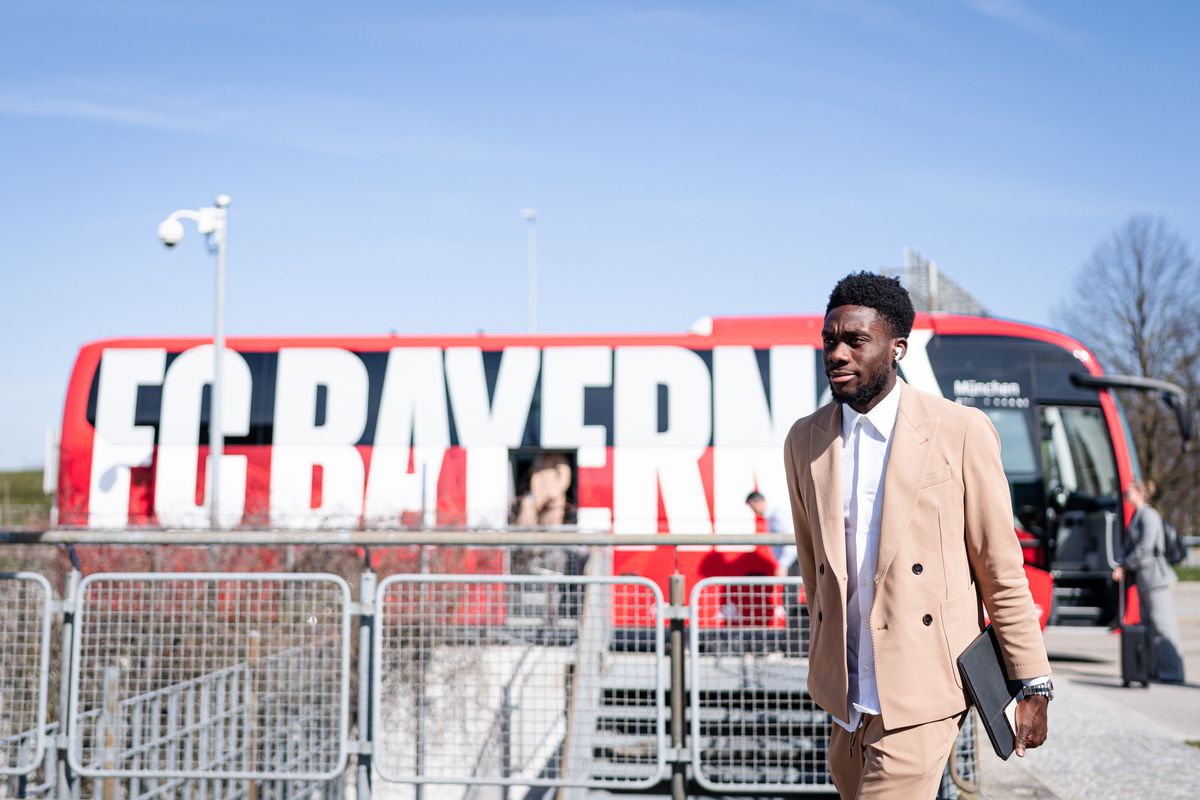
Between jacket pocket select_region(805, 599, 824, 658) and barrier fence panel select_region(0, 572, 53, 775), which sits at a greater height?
jacket pocket select_region(805, 599, 824, 658)

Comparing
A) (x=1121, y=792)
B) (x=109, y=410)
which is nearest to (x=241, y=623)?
(x=1121, y=792)

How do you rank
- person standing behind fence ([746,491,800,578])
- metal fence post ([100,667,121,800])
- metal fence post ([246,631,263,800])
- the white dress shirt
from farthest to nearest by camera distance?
1. person standing behind fence ([746,491,800,578])
2. metal fence post ([246,631,263,800])
3. metal fence post ([100,667,121,800])
4. the white dress shirt

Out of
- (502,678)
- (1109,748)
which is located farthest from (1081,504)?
(502,678)

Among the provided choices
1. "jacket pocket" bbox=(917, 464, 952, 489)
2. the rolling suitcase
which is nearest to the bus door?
the rolling suitcase

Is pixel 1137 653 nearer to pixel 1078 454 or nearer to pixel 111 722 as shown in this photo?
pixel 1078 454

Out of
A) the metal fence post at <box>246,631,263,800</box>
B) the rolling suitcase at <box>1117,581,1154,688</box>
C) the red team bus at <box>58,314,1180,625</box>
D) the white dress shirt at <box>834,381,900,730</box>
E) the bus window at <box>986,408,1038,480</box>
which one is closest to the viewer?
the white dress shirt at <box>834,381,900,730</box>

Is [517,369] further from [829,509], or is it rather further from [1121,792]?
[829,509]

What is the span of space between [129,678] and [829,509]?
4.58 m

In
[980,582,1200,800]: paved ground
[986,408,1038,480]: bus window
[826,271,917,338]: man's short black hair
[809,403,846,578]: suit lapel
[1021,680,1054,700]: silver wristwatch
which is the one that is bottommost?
[980,582,1200,800]: paved ground

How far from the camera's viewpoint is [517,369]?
13.4 m

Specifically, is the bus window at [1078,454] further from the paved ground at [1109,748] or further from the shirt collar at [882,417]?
the shirt collar at [882,417]

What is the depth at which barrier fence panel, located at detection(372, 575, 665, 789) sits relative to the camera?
5809mm

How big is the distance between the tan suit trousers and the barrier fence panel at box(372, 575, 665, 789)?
2.80 meters

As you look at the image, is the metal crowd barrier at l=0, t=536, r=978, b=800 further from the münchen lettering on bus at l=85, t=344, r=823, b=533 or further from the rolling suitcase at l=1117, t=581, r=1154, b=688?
the münchen lettering on bus at l=85, t=344, r=823, b=533
